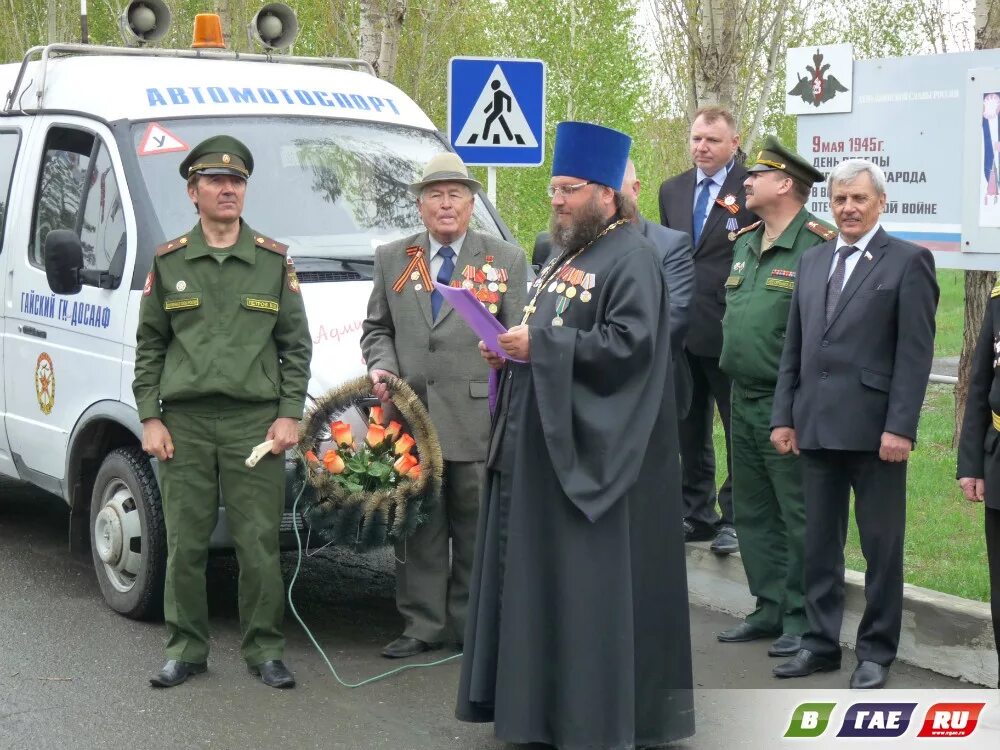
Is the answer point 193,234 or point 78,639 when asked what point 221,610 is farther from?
point 193,234

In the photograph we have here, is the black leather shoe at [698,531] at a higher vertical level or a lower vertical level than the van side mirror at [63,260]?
lower

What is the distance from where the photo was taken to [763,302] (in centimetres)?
621

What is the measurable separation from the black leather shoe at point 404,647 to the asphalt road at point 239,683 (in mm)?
68

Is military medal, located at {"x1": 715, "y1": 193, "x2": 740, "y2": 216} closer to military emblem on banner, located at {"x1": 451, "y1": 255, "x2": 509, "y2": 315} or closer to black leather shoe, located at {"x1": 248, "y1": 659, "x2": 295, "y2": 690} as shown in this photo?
military emblem on banner, located at {"x1": 451, "y1": 255, "x2": 509, "y2": 315}

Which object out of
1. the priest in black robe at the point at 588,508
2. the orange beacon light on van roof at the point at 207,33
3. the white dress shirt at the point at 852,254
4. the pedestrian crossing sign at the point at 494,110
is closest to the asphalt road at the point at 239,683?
the priest in black robe at the point at 588,508

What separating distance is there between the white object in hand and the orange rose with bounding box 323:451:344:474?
0.29 m

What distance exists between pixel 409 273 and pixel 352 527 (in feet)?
3.66

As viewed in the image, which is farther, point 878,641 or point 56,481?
point 56,481

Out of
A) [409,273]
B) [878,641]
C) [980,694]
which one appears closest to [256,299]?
[409,273]

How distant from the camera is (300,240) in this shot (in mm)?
6680

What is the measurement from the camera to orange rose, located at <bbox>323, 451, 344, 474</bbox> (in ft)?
19.4

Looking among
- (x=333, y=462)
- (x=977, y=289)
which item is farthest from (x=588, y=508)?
(x=977, y=289)

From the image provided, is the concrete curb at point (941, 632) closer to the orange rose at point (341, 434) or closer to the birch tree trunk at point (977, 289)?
the orange rose at point (341, 434)

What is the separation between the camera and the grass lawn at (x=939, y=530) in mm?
6645
